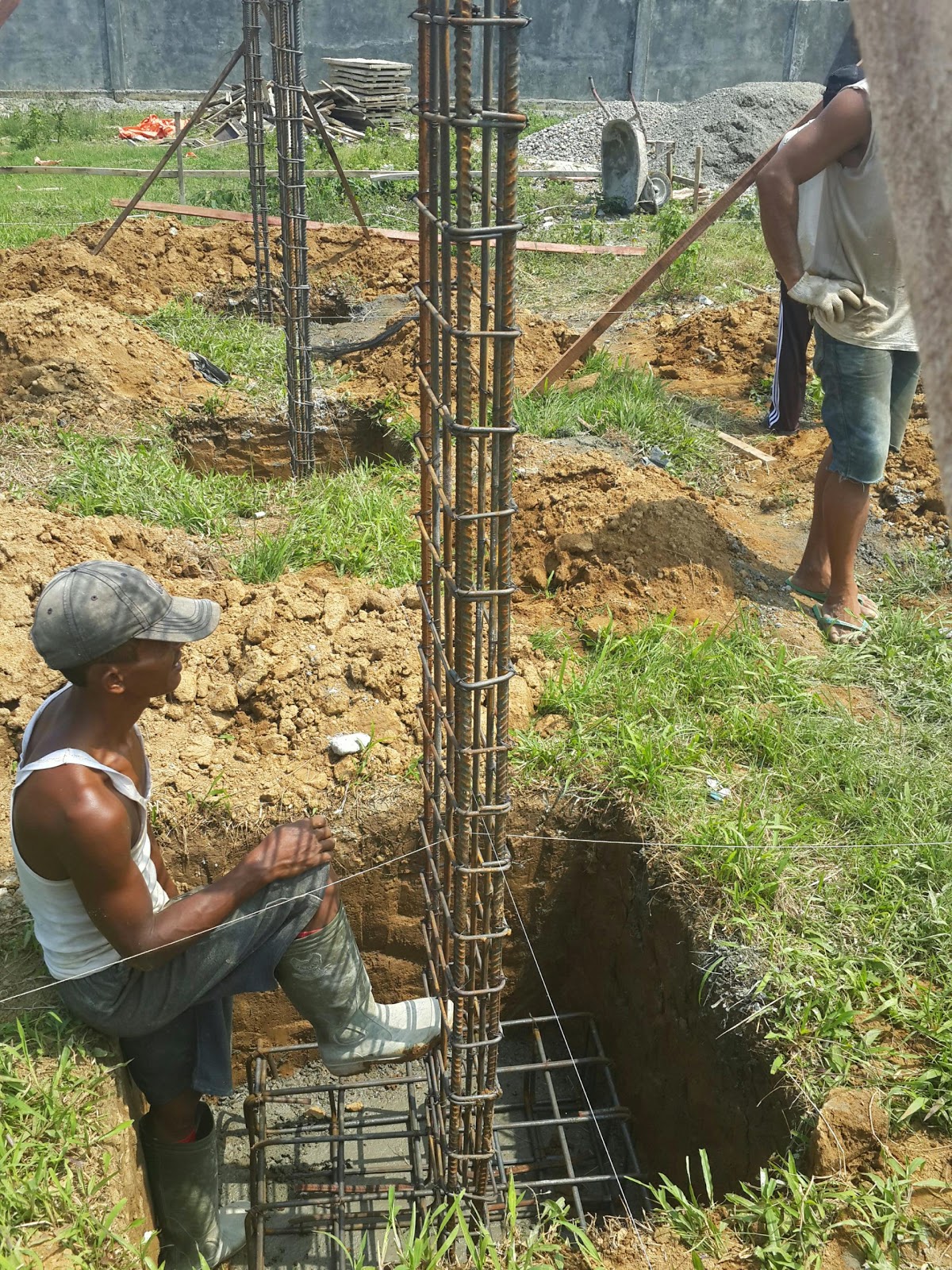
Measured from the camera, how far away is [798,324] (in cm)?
457

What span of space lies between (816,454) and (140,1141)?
5166 mm

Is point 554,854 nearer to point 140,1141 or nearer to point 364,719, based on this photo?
point 364,719

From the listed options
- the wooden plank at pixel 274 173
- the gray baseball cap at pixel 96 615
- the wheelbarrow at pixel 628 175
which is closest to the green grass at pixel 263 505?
the gray baseball cap at pixel 96 615

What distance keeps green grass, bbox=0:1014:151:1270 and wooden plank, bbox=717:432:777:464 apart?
198 inches

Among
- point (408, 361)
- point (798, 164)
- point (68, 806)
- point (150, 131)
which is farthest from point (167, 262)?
point (150, 131)

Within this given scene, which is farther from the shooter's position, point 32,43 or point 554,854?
point 32,43

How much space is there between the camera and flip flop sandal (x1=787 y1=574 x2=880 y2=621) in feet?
15.7

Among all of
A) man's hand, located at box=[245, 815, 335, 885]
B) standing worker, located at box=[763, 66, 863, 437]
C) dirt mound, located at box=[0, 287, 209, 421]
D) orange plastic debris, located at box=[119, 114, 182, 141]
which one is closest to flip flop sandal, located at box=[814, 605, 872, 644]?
standing worker, located at box=[763, 66, 863, 437]

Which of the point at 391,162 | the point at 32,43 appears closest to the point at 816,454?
the point at 391,162

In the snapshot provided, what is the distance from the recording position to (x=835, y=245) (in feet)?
13.6

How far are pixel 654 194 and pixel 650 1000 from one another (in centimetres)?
1170

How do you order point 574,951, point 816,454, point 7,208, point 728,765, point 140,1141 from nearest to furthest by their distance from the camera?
point 140,1141, point 728,765, point 574,951, point 816,454, point 7,208

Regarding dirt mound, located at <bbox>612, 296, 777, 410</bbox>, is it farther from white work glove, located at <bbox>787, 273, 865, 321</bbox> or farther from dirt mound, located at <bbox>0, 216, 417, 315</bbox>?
white work glove, located at <bbox>787, 273, 865, 321</bbox>

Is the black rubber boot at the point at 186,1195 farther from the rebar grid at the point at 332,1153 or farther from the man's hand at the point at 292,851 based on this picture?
the man's hand at the point at 292,851
